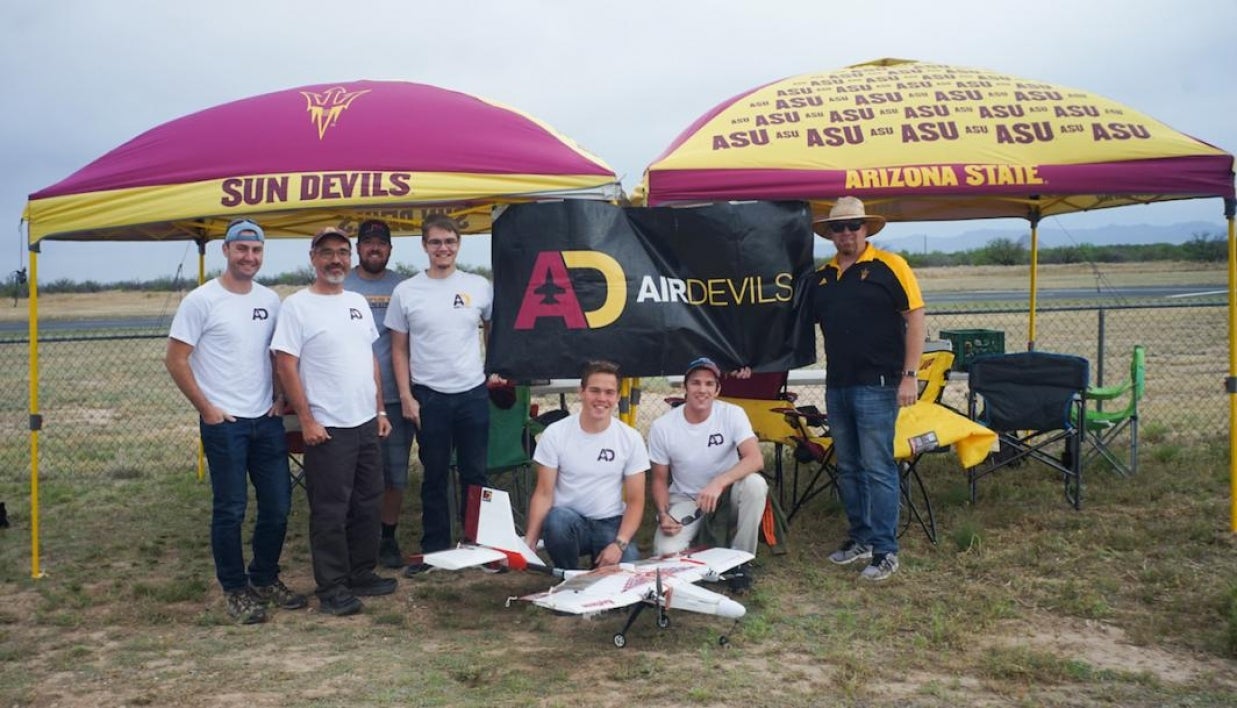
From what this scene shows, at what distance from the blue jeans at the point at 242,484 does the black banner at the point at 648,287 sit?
4.27 feet

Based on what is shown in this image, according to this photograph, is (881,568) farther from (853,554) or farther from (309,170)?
(309,170)

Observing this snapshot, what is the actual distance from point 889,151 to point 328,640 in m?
3.97

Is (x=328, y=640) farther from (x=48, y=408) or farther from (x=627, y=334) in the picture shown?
(x=48, y=408)

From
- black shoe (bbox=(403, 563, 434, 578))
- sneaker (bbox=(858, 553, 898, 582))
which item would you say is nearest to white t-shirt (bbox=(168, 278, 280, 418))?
black shoe (bbox=(403, 563, 434, 578))

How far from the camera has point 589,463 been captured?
4.95 meters

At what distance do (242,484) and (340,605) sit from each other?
2.45 feet

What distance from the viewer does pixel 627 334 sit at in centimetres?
584

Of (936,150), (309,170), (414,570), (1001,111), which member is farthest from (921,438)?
(309,170)

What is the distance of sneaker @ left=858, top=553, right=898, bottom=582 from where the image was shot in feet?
17.6

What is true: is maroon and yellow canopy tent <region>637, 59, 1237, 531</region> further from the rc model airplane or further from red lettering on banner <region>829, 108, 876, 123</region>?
the rc model airplane

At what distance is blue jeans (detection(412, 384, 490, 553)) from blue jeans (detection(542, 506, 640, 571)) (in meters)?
0.74

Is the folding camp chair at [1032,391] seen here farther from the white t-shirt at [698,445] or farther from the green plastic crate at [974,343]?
the white t-shirt at [698,445]

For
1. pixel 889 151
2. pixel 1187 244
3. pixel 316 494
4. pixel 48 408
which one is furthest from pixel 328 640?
pixel 1187 244

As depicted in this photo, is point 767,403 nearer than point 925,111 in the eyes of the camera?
No
